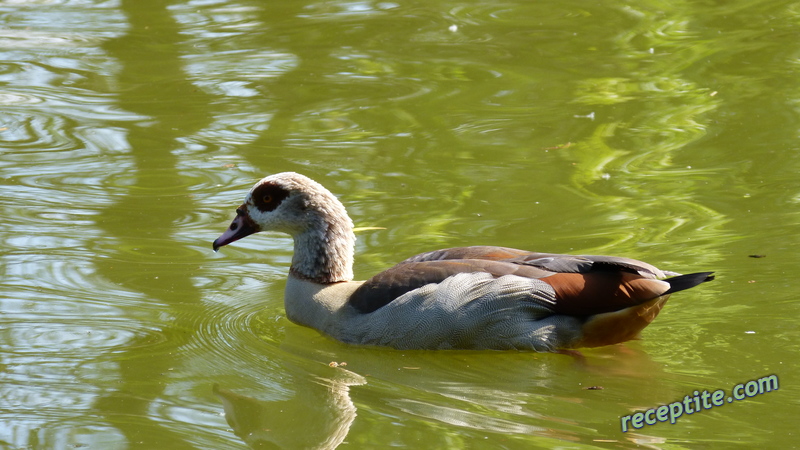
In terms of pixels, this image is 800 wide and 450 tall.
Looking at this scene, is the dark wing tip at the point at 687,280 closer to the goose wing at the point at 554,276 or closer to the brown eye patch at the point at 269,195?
the goose wing at the point at 554,276

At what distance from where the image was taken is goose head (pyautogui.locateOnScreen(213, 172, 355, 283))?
7441mm

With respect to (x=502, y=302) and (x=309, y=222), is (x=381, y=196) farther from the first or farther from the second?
(x=502, y=302)

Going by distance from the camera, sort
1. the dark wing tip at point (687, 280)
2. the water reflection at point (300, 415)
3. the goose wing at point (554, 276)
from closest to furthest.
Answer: the water reflection at point (300, 415) < the dark wing tip at point (687, 280) < the goose wing at point (554, 276)

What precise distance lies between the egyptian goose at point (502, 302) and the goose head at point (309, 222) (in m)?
0.41

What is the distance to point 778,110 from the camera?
10.8 m

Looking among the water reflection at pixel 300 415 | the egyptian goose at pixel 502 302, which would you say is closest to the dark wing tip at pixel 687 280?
the egyptian goose at pixel 502 302

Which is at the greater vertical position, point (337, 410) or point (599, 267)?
point (599, 267)

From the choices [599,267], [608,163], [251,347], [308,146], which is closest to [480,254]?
[599,267]

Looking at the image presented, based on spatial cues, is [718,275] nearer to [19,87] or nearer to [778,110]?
[778,110]

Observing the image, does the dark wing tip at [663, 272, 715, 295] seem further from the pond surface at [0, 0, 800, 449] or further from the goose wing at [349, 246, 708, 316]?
the pond surface at [0, 0, 800, 449]

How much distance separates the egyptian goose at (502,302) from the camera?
6.50 meters

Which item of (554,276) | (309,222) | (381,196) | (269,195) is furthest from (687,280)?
(381,196)

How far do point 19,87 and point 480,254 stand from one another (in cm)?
784

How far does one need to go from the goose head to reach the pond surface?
46 cm
